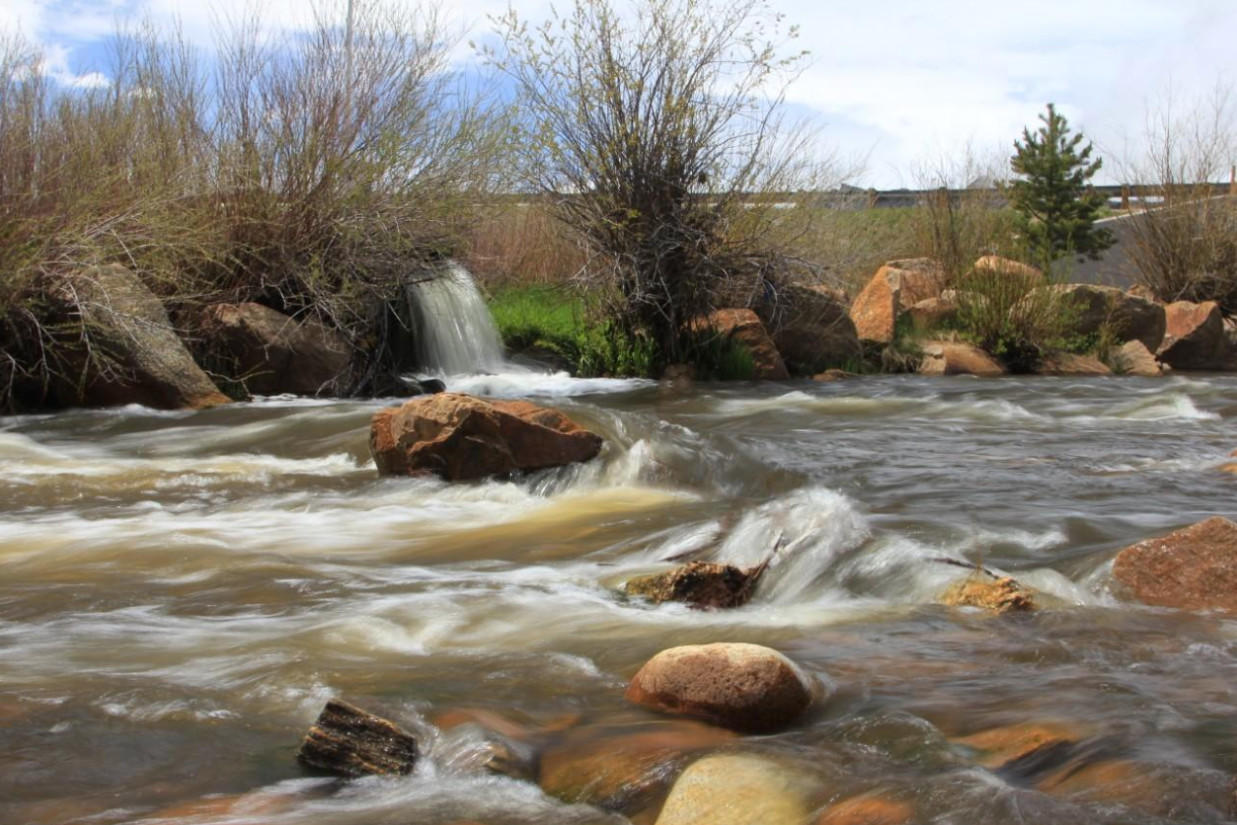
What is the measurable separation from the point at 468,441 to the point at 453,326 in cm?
694

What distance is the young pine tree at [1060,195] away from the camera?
83.8ft

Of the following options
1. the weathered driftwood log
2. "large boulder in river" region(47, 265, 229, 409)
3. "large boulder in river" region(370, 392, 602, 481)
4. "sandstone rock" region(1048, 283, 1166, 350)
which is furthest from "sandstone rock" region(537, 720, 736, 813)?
"sandstone rock" region(1048, 283, 1166, 350)

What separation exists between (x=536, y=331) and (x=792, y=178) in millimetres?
3429

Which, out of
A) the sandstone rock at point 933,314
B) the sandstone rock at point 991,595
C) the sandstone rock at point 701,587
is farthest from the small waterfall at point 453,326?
the sandstone rock at point 991,595

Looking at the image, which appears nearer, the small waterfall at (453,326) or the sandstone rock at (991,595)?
the sandstone rock at (991,595)

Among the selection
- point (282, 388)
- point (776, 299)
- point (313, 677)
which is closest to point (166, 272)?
point (282, 388)

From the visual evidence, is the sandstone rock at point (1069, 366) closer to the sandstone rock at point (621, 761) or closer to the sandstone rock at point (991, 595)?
the sandstone rock at point (991, 595)

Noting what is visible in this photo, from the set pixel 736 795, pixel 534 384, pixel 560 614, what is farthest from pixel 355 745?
pixel 534 384

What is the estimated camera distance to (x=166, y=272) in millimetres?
11562

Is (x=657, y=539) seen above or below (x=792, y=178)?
below

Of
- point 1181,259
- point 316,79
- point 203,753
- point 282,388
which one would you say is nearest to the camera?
point 203,753

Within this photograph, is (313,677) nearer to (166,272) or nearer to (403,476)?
(403,476)

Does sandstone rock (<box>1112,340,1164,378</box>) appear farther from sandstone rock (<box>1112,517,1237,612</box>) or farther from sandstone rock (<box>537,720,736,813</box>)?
sandstone rock (<box>537,720,736,813</box>)

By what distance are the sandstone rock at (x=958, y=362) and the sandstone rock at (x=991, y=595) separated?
10136mm
